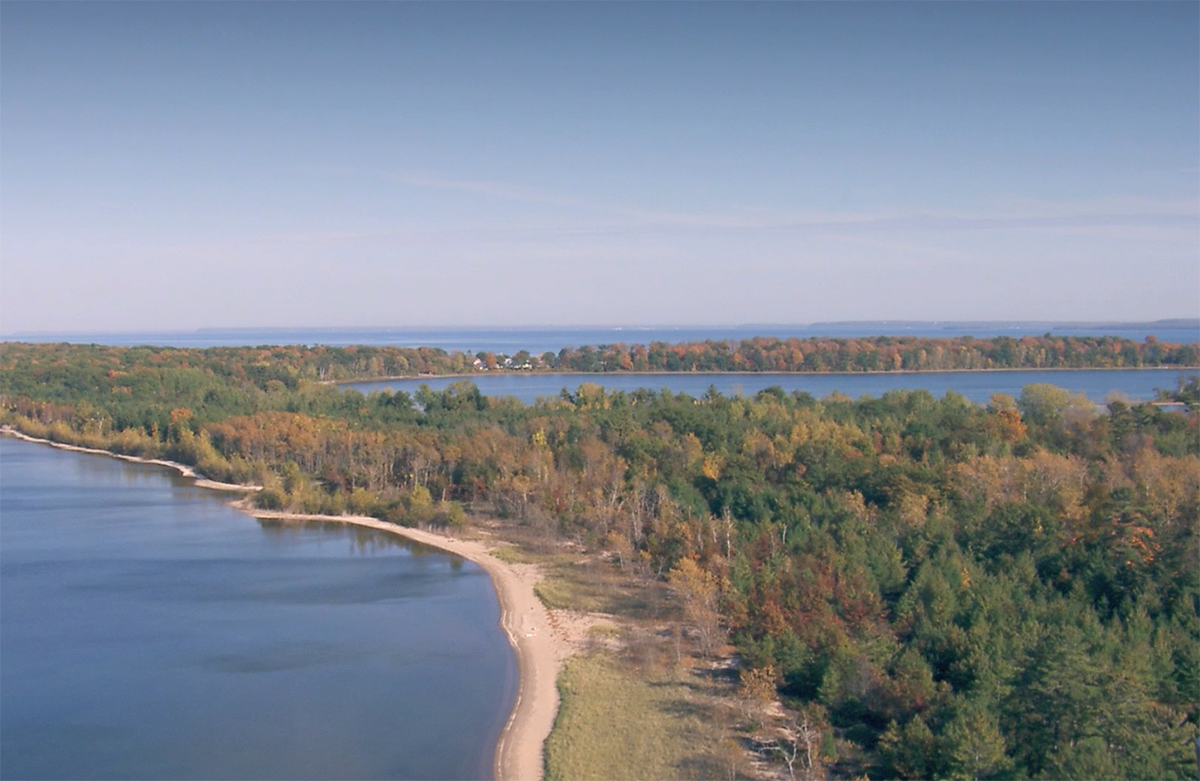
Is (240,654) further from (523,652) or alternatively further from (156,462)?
(156,462)

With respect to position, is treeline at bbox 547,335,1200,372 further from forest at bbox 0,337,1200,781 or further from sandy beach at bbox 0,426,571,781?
sandy beach at bbox 0,426,571,781

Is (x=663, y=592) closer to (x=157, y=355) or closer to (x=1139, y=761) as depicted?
(x=1139, y=761)

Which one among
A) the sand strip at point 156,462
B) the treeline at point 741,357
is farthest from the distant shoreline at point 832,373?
the sand strip at point 156,462

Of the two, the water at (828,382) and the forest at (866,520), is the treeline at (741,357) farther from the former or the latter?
the forest at (866,520)

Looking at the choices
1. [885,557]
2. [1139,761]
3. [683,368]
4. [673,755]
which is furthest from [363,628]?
[683,368]

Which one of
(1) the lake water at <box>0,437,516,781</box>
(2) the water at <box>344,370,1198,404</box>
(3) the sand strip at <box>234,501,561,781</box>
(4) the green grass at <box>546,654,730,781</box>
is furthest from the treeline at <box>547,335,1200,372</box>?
(4) the green grass at <box>546,654,730,781</box>
